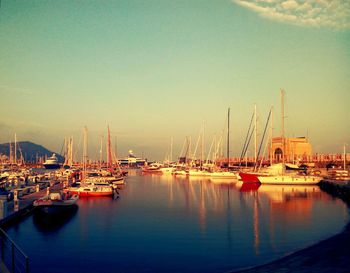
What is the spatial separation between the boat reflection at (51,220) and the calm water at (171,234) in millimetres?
82

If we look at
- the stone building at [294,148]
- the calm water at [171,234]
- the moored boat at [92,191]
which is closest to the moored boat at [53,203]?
the calm water at [171,234]

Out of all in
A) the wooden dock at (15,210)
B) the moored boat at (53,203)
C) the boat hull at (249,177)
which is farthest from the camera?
the boat hull at (249,177)

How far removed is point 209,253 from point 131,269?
5.01m

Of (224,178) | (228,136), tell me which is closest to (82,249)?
(224,178)

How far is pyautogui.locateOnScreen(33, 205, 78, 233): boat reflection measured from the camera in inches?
1161

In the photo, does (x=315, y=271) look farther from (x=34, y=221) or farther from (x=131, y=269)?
(x=34, y=221)

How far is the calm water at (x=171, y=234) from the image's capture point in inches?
789

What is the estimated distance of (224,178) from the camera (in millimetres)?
93625

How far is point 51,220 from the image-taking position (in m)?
32.7

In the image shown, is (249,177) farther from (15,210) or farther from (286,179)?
(15,210)

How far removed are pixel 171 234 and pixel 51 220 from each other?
11.6m

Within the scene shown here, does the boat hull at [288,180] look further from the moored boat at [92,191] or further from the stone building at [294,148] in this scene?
the stone building at [294,148]

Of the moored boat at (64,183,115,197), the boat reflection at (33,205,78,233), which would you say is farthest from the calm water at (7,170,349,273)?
the moored boat at (64,183,115,197)

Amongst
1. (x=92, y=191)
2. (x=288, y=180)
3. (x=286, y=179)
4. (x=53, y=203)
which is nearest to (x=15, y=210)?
(x=53, y=203)
